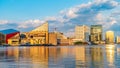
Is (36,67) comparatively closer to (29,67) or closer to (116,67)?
(29,67)

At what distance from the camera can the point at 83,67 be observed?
91.9 ft

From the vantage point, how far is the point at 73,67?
93.2ft

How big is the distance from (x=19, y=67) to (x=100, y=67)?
8367 mm

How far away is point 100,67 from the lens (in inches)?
1104

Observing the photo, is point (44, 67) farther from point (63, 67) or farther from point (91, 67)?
point (91, 67)

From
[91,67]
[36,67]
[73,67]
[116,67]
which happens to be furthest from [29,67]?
[116,67]

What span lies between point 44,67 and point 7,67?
395cm

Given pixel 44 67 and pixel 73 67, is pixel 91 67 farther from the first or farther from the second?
pixel 44 67

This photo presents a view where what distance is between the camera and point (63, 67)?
28641mm

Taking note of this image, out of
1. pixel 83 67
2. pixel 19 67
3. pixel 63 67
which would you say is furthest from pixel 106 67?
pixel 19 67

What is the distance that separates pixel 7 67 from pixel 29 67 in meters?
2.40

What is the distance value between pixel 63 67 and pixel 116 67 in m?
5.42

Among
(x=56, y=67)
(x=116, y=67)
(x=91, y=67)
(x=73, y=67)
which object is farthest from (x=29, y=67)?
(x=116, y=67)

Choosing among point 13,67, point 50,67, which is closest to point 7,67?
point 13,67
